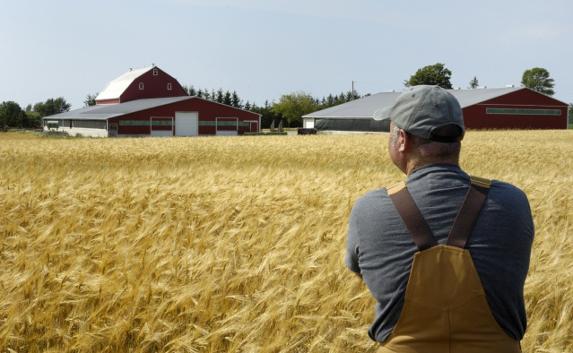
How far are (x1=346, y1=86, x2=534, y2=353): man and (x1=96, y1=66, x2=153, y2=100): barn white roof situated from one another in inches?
3352

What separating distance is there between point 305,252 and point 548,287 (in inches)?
73.4

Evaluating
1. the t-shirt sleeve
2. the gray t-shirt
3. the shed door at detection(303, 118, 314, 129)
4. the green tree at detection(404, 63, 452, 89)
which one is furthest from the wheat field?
the green tree at detection(404, 63, 452, 89)

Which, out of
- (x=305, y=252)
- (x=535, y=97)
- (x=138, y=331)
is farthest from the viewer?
(x=535, y=97)

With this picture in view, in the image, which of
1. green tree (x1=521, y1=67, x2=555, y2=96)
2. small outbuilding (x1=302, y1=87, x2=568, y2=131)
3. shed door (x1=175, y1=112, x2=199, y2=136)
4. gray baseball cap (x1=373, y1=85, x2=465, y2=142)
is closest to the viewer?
gray baseball cap (x1=373, y1=85, x2=465, y2=142)

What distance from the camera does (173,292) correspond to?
14.0 ft

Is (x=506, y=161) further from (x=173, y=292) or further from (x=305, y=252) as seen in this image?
(x=173, y=292)

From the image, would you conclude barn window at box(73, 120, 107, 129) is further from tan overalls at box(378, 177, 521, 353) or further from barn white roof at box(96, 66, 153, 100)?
tan overalls at box(378, 177, 521, 353)

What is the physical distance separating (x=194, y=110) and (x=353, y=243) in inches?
2582

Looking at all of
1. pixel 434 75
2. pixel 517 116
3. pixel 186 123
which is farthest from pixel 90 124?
pixel 434 75

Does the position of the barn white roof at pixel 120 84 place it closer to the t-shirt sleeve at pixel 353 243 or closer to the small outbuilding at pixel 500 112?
the small outbuilding at pixel 500 112

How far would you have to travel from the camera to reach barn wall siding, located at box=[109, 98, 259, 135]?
6344 cm

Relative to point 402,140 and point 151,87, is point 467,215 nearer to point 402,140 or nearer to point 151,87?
point 402,140

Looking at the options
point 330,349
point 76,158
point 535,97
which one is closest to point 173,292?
point 330,349

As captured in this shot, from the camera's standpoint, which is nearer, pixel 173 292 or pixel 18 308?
pixel 18 308
